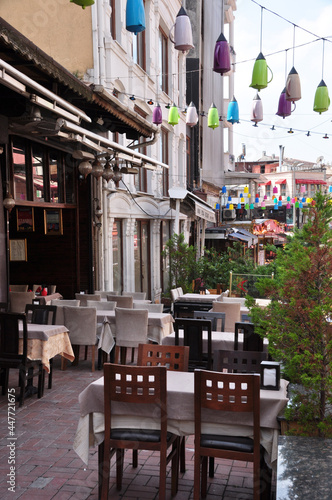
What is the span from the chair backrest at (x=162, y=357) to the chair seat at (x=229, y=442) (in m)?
1.10

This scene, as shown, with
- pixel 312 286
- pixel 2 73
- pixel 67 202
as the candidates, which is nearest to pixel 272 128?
pixel 67 202

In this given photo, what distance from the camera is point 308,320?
3840 mm

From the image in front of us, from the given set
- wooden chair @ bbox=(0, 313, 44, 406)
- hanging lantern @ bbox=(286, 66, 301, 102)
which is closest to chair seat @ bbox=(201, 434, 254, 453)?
wooden chair @ bbox=(0, 313, 44, 406)

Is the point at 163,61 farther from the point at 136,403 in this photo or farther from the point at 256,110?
the point at 136,403

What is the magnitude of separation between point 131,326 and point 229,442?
4.58m

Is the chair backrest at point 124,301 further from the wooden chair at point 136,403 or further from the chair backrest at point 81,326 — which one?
the wooden chair at point 136,403

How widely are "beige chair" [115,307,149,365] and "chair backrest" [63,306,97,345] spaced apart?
15.5 inches

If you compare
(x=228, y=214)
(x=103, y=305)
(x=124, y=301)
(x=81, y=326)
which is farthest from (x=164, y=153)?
(x=228, y=214)

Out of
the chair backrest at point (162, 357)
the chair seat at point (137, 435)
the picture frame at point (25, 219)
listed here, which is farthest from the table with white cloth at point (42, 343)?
A: the picture frame at point (25, 219)

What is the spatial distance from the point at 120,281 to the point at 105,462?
11.2m

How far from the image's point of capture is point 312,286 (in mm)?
3906

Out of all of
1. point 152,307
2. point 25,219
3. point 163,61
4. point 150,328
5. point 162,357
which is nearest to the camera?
point 162,357

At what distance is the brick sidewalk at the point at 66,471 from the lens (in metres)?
4.42

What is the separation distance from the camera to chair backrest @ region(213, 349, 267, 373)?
16.6 ft
